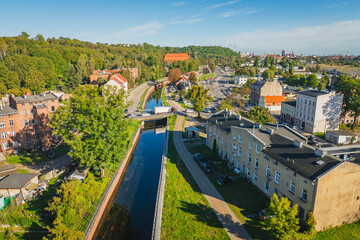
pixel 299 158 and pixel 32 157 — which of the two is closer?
pixel 299 158

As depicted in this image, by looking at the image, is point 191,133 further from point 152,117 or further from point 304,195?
point 304,195

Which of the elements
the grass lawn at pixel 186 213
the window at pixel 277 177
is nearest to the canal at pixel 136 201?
the grass lawn at pixel 186 213

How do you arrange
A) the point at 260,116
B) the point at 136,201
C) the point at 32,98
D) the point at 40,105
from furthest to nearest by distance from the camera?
the point at 260,116 → the point at 32,98 → the point at 40,105 → the point at 136,201

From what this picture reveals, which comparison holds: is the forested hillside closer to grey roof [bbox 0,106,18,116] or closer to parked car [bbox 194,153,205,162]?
grey roof [bbox 0,106,18,116]

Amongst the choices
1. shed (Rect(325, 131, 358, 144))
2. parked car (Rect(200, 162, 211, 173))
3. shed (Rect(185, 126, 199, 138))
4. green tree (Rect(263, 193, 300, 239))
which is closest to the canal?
shed (Rect(185, 126, 199, 138))

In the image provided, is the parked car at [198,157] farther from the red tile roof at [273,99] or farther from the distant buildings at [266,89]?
the distant buildings at [266,89]

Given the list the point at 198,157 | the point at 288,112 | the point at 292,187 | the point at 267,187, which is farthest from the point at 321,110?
the point at 292,187

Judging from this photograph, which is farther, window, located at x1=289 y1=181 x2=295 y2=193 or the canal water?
the canal water
